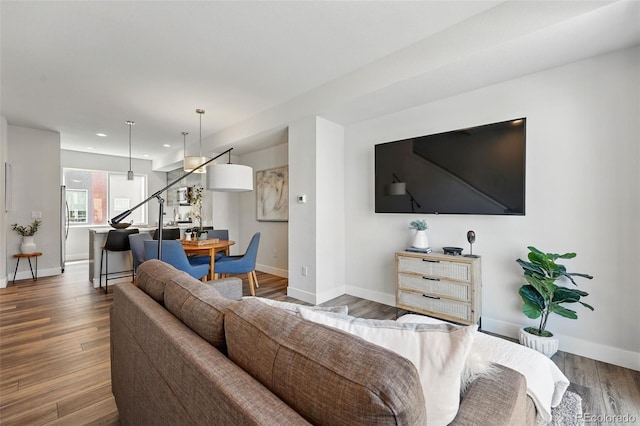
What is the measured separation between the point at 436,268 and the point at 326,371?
91.2 inches

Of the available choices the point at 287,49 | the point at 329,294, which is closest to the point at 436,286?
the point at 329,294

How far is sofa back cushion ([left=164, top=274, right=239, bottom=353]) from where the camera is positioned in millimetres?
943

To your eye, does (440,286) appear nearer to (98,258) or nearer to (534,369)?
(534,369)

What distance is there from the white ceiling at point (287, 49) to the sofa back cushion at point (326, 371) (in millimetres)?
2210

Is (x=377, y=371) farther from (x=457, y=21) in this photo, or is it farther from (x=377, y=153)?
(x=377, y=153)

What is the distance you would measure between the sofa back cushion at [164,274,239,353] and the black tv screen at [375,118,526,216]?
243 cm

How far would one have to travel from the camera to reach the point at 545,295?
2.13m

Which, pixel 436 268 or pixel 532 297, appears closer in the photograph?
pixel 532 297

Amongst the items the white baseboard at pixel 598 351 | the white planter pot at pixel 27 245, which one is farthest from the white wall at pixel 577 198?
the white planter pot at pixel 27 245

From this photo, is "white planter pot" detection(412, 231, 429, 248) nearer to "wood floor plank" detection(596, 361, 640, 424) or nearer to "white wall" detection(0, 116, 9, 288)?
"wood floor plank" detection(596, 361, 640, 424)

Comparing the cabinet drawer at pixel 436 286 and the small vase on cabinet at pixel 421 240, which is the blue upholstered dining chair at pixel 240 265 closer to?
the cabinet drawer at pixel 436 286

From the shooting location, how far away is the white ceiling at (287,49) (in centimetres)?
199

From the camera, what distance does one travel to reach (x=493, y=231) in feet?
8.74

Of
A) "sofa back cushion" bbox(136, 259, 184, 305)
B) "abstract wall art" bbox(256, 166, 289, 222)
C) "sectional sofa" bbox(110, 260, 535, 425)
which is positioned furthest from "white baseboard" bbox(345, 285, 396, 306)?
"sofa back cushion" bbox(136, 259, 184, 305)
